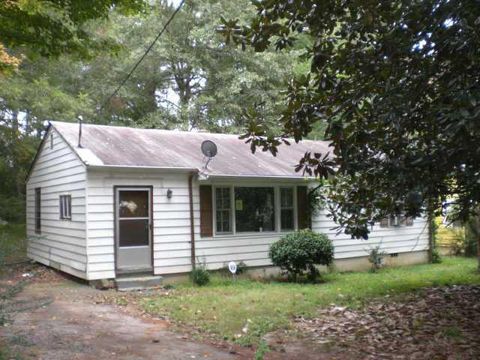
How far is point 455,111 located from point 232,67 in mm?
20909

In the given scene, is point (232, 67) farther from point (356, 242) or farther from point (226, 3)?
point (356, 242)

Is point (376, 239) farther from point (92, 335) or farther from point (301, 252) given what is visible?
point (92, 335)

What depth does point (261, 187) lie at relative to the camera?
45.2ft

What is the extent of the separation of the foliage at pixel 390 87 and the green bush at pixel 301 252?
20.1ft

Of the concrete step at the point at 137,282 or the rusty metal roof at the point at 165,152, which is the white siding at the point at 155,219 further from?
the rusty metal roof at the point at 165,152

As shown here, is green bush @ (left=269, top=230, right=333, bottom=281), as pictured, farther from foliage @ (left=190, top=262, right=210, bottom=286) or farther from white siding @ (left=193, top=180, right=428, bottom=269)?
foliage @ (left=190, top=262, right=210, bottom=286)

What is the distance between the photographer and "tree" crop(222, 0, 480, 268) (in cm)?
463

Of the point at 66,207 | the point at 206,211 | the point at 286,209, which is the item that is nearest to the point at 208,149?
the point at 206,211

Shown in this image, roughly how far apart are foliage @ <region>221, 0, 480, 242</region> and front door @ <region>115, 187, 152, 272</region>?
6.82 metres

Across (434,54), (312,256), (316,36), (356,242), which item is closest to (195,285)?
(312,256)

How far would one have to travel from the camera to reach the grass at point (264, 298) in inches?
302

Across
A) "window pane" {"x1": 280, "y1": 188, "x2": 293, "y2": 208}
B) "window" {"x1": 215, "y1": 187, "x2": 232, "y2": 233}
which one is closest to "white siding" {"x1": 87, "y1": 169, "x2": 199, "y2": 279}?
"window" {"x1": 215, "y1": 187, "x2": 232, "y2": 233}

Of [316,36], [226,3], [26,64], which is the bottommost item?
[316,36]

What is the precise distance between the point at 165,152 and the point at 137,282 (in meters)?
3.46
